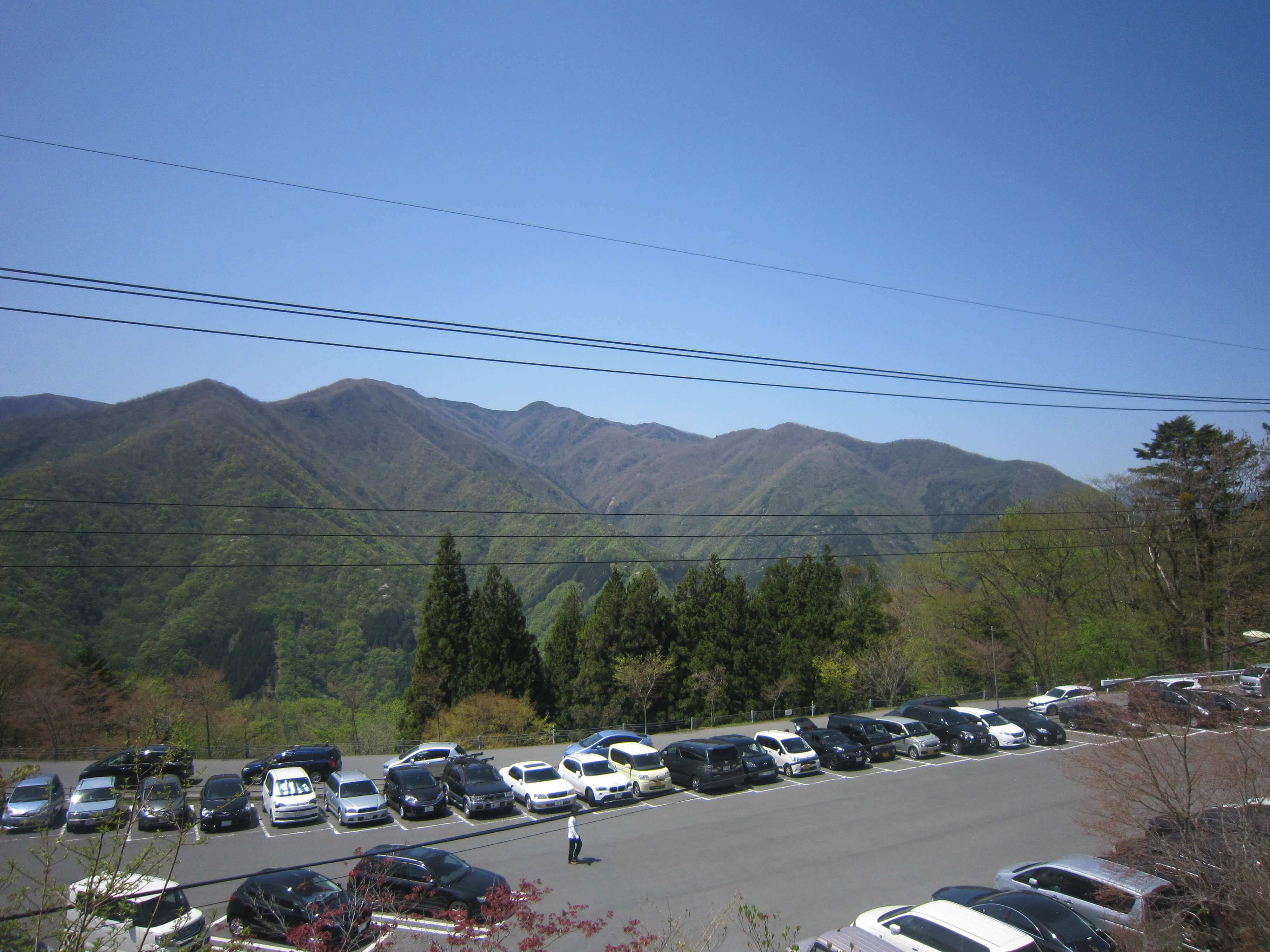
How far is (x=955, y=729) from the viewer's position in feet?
86.5

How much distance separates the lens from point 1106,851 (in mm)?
14344

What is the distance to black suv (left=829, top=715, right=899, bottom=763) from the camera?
82.4ft

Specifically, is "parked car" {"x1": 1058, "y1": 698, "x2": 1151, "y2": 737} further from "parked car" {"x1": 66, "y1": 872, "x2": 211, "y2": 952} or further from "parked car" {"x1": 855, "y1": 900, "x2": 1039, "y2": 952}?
"parked car" {"x1": 66, "y1": 872, "x2": 211, "y2": 952}

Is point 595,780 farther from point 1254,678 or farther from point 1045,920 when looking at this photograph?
point 1254,678

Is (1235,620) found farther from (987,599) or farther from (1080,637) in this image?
(987,599)

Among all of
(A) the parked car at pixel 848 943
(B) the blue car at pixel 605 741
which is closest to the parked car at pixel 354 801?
(B) the blue car at pixel 605 741

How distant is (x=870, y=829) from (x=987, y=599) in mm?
36842

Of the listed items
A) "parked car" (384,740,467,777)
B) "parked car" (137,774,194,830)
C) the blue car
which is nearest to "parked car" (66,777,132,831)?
"parked car" (137,774,194,830)

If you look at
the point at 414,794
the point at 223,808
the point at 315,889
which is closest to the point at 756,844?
the point at 414,794

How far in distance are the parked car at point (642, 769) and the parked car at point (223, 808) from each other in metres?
9.79

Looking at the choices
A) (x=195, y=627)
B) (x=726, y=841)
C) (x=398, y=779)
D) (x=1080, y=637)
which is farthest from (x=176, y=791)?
(x=195, y=627)

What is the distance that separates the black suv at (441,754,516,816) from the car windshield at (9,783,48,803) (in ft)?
32.5

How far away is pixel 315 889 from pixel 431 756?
14.8 metres

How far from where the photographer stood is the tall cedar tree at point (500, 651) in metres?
47.3
